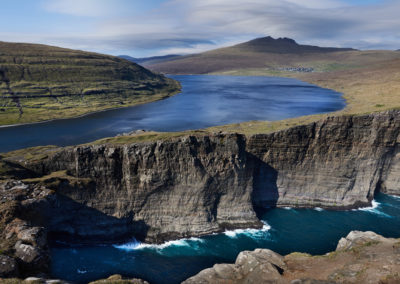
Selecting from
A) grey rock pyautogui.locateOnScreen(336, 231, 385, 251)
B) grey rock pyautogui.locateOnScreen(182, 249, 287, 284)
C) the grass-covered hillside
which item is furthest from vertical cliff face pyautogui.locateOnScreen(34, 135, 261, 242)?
the grass-covered hillside

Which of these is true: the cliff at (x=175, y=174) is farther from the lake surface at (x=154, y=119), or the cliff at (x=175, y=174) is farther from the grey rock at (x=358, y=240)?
the lake surface at (x=154, y=119)

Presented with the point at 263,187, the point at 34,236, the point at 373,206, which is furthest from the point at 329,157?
the point at 34,236

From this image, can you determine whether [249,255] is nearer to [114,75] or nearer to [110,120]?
[110,120]

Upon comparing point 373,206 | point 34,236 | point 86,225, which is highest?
point 34,236

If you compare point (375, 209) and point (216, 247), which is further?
point (375, 209)

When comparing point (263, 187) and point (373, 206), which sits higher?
point (263, 187)

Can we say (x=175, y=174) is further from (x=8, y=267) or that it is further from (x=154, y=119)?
(x=154, y=119)
